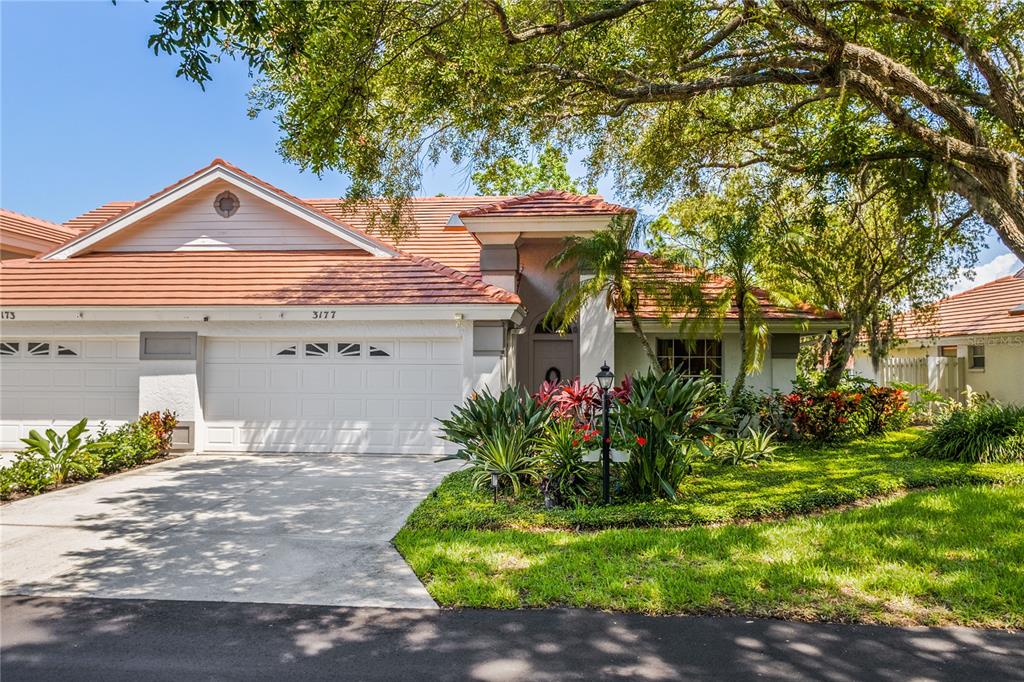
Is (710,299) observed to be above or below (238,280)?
below

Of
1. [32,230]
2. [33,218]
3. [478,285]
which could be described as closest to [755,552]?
[478,285]

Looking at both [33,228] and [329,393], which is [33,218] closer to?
[33,228]

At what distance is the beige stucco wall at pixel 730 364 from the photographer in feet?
43.1

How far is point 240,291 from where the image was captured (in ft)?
40.0

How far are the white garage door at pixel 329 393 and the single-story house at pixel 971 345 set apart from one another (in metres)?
12.2

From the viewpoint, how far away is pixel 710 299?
12641 millimetres

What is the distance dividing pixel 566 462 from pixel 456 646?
3.75 metres

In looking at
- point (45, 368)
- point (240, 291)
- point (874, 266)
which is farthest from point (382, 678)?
point (874, 266)

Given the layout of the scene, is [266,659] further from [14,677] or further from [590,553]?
[590,553]

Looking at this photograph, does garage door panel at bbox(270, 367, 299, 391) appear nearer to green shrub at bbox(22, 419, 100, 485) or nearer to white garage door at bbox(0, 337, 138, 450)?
white garage door at bbox(0, 337, 138, 450)

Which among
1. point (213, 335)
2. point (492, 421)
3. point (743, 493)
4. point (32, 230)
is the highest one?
point (32, 230)

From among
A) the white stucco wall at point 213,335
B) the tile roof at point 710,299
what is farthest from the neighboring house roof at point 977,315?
the white stucco wall at point 213,335

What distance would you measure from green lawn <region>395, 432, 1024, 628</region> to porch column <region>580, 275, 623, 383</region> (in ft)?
13.1

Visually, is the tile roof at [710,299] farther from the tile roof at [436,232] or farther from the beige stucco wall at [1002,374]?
the beige stucco wall at [1002,374]
